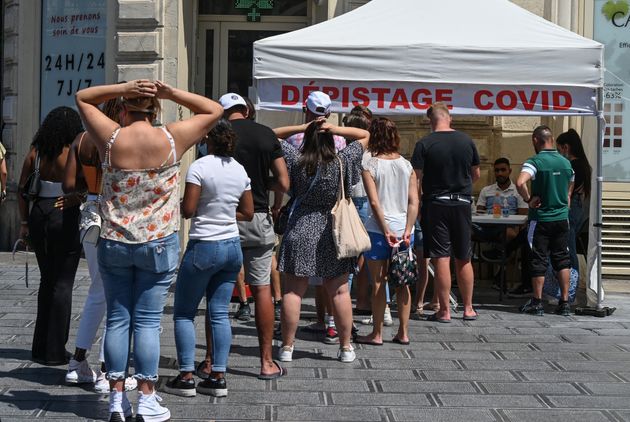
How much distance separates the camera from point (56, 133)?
7246mm

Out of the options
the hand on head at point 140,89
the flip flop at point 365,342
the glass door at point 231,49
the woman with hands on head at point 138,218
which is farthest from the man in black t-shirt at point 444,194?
the glass door at point 231,49

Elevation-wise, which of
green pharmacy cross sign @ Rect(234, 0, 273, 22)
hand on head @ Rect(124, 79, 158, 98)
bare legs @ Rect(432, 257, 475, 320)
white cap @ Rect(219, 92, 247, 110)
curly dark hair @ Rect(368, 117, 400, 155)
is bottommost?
bare legs @ Rect(432, 257, 475, 320)

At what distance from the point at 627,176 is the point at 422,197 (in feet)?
12.1

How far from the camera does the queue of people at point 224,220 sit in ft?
19.0

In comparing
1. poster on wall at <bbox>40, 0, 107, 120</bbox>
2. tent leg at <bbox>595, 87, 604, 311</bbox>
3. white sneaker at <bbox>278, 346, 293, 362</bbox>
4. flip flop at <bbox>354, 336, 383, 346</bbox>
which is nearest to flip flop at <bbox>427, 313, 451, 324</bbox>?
flip flop at <bbox>354, 336, 383, 346</bbox>

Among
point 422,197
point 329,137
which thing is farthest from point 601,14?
point 329,137

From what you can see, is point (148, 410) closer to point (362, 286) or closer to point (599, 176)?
point (362, 286)

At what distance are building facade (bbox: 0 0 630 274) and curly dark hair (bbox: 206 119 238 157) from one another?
5.99 metres

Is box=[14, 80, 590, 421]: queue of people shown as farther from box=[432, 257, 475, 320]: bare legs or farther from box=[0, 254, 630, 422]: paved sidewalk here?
box=[0, 254, 630, 422]: paved sidewalk

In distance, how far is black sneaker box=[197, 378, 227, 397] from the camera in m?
6.54

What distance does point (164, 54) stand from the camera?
41.8 feet

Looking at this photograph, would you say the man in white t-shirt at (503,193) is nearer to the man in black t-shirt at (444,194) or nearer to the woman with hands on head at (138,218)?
the man in black t-shirt at (444,194)

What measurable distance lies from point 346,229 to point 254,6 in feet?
21.8

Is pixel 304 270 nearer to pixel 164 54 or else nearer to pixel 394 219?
pixel 394 219
